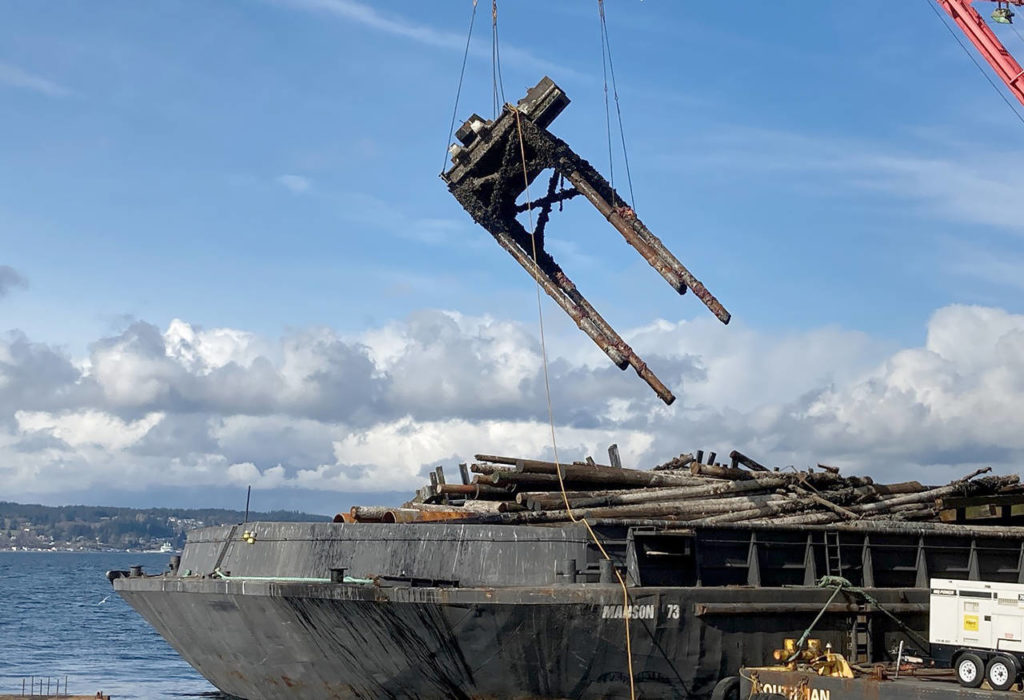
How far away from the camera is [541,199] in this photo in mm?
25016

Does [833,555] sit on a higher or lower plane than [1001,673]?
higher

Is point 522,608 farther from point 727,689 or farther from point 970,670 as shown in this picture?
point 970,670

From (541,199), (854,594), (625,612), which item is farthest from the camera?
(541,199)

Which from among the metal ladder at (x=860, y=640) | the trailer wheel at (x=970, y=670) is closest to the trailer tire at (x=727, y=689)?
the metal ladder at (x=860, y=640)

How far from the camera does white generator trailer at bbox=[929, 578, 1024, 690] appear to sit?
623 inches

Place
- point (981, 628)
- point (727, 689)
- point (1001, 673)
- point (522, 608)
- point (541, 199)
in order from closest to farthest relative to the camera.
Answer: point (1001, 673), point (981, 628), point (522, 608), point (727, 689), point (541, 199)

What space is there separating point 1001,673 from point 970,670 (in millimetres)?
388

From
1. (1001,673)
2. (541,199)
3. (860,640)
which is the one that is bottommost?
(1001,673)

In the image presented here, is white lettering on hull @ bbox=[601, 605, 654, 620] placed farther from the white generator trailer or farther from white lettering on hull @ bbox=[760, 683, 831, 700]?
the white generator trailer

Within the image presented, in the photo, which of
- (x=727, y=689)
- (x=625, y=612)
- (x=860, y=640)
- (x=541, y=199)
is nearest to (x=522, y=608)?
(x=625, y=612)

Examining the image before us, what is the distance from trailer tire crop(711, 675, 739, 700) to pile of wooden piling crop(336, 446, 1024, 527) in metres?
2.21

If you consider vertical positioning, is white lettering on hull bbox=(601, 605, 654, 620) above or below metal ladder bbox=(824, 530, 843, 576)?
below

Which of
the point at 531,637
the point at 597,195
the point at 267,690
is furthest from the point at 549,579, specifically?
the point at 597,195

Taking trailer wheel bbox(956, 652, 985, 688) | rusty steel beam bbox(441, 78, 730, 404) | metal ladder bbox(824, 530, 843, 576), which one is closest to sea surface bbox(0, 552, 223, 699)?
rusty steel beam bbox(441, 78, 730, 404)
